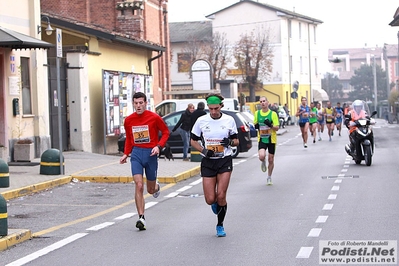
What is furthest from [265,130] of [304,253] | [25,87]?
[25,87]

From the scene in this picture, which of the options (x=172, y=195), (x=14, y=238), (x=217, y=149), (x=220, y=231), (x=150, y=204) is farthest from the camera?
(x=172, y=195)

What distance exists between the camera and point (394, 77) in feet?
429

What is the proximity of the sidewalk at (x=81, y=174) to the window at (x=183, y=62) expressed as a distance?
51350 millimetres

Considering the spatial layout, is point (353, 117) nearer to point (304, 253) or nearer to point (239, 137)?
point (239, 137)

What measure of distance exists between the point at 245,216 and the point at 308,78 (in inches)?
2888

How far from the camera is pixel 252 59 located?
71.7 meters

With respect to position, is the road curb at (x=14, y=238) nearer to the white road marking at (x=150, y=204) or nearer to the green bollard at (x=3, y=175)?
the white road marking at (x=150, y=204)

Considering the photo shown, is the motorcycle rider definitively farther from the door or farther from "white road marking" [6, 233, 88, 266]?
"white road marking" [6, 233, 88, 266]

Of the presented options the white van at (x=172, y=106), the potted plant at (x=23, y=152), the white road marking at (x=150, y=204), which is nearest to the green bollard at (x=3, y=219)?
the white road marking at (x=150, y=204)

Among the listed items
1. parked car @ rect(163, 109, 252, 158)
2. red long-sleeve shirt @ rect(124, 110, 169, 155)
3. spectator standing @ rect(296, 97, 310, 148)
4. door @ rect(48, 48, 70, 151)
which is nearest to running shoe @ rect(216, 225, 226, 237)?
red long-sleeve shirt @ rect(124, 110, 169, 155)

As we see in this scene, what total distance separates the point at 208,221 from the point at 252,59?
61136 millimetres

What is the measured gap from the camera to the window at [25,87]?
22.2 m

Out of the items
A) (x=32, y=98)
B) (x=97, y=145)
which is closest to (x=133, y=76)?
(x=97, y=145)

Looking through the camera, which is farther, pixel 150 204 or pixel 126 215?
pixel 150 204
